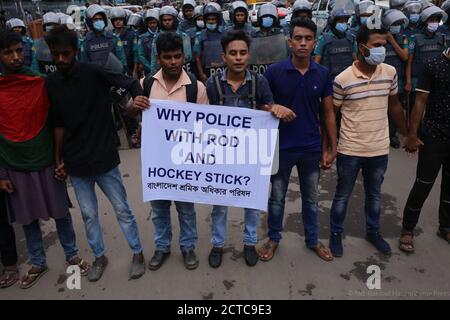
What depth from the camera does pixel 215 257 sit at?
314 cm

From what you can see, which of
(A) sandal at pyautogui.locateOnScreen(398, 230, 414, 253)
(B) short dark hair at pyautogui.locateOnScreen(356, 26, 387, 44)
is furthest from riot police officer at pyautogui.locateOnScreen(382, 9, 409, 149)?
A: (B) short dark hair at pyautogui.locateOnScreen(356, 26, 387, 44)

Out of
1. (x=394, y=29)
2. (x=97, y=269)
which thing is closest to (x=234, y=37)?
(x=97, y=269)

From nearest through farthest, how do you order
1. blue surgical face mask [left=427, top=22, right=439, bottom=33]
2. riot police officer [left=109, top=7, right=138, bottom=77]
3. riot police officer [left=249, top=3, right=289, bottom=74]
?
riot police officer [left=249, top=3, right=289, bottom=74] < blue surgical face mask [left=427, top=22, right=439, bottom=33] < riot police officer [left=109, top=7, right=138, bottom=77]

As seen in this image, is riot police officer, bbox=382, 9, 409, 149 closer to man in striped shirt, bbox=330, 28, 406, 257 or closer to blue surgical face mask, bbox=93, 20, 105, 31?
man in striped shirt, bbox=330, 28, 406, 257

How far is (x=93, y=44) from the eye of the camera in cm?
585

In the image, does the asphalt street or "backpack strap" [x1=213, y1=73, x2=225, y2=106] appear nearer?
"backpack strap" [x1=213, y1=73, x2=225, y2=106]

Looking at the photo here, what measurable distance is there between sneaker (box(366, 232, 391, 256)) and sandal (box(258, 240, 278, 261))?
858 millimetres

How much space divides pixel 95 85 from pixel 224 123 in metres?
0.95

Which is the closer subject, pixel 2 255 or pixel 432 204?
pixel 2 255

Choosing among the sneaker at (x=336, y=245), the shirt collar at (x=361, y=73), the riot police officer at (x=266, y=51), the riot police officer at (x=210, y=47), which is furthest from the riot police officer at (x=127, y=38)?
the sneaker at (x=336, y=245)

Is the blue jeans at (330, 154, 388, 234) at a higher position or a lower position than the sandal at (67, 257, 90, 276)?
higher

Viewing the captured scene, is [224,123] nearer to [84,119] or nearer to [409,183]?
[84,119]

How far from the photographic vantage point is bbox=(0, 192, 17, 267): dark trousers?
2.95 m

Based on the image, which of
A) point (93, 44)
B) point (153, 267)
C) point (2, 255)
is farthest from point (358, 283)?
point (93, 44)
